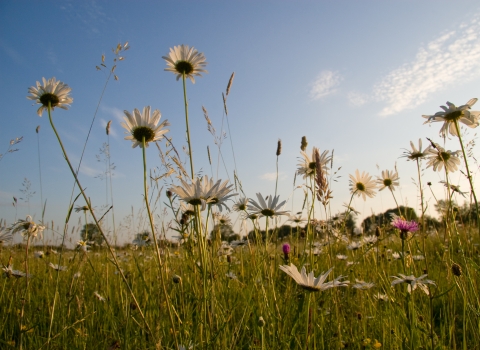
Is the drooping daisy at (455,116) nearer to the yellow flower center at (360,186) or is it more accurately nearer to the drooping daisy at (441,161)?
the drooping daisy at (441,161)

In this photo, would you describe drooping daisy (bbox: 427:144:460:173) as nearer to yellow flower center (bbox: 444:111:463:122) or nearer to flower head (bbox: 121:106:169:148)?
yellow flower center (bbox: 444:111:463:122)

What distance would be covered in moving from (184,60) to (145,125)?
661 mm

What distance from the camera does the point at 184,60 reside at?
1.78 meters

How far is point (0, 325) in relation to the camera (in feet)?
6.01

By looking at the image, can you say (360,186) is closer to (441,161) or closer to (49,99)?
(441,161)

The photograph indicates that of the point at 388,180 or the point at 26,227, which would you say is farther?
the point at 388,180

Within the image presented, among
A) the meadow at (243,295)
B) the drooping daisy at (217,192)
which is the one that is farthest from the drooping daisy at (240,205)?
the drooping daisy at (217,192)

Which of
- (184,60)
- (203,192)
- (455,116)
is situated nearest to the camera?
(203,192)

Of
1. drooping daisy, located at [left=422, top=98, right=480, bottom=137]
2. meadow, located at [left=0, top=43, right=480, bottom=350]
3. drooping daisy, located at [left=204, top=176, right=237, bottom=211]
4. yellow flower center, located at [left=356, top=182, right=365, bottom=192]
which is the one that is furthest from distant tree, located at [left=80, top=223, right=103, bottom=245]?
yellow flower center, located at [left=356, top=182, right=365, bottom=192]

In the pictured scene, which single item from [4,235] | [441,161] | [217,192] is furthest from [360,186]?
[4,235]

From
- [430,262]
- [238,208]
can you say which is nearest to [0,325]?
[238,208]

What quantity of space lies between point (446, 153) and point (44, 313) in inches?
117

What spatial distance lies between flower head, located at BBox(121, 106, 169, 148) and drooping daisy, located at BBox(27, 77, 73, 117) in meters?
0.49

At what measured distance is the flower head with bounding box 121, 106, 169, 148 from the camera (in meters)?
1.30
